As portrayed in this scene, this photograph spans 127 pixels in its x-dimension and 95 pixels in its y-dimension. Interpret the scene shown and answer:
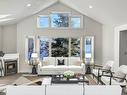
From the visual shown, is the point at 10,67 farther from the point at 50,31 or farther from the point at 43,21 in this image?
the point at 43,21

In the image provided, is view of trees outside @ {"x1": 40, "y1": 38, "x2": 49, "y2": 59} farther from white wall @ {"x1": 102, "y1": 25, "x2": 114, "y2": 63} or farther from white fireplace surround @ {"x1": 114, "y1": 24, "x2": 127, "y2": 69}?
white fireplace surround @ {"x1": 114, "y1": 24, "x2": 127, "y2": 69}

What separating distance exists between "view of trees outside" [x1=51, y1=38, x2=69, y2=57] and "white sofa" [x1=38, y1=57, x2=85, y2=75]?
508mm

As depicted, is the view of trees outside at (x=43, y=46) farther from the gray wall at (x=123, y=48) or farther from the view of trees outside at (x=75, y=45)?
the gray wall at (x=123, y=48)

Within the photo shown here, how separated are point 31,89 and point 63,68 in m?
6.06

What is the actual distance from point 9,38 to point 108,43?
517 centimetres

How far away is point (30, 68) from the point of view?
11297 mm


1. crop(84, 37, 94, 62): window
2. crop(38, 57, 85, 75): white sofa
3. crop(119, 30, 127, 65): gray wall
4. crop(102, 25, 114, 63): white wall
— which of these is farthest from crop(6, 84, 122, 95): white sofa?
crop(84, 37, 94, 62): window

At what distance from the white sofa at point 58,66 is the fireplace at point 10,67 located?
4.61ft

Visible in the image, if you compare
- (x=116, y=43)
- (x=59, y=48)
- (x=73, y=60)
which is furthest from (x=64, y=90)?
(x=59, y=48)

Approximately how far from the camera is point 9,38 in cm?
1133

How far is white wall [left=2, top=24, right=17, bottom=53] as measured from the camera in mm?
11250

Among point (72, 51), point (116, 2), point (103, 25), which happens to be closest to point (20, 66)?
point (72, 51)

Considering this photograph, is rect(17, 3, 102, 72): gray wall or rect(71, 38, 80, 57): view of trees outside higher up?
rect(17, 3, 102, 72): gray wall

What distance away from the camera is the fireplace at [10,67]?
1029 centimetres
